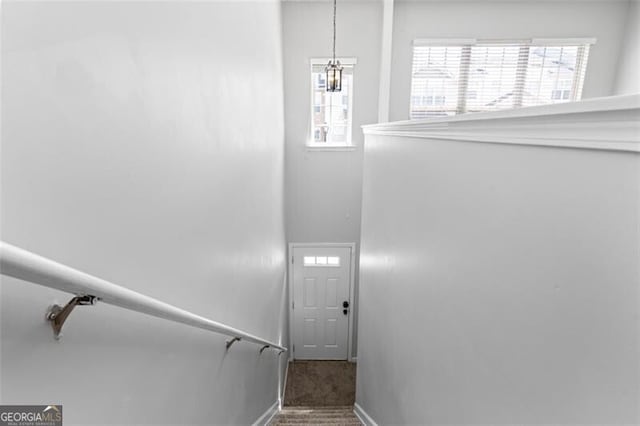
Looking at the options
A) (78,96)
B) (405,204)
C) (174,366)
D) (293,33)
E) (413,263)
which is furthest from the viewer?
(293,33)

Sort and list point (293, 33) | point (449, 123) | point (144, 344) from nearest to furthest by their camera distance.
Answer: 1. point (144, 344)
2. point (449, 123)
3. point (293, 33)

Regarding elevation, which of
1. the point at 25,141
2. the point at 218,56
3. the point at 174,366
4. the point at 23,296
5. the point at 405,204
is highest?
the point at 218,56

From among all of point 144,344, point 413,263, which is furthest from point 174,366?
point 413,263

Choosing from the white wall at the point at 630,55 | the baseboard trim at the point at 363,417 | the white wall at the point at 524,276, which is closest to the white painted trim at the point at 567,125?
the white wall at the point at 524,276

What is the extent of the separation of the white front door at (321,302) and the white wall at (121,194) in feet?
11.7

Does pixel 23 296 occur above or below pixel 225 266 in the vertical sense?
above

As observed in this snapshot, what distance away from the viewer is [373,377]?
9.57ft

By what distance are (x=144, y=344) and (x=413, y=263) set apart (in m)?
1.33

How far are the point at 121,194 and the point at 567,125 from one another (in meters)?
1.04

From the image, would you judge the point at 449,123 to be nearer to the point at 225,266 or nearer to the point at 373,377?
the point at 225,266

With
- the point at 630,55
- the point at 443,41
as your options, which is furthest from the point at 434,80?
the point at 630,55

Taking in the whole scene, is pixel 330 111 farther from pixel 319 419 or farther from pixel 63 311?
pixel 63 311

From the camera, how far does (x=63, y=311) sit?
0.58 meters

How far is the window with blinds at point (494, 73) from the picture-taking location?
15.3ft
